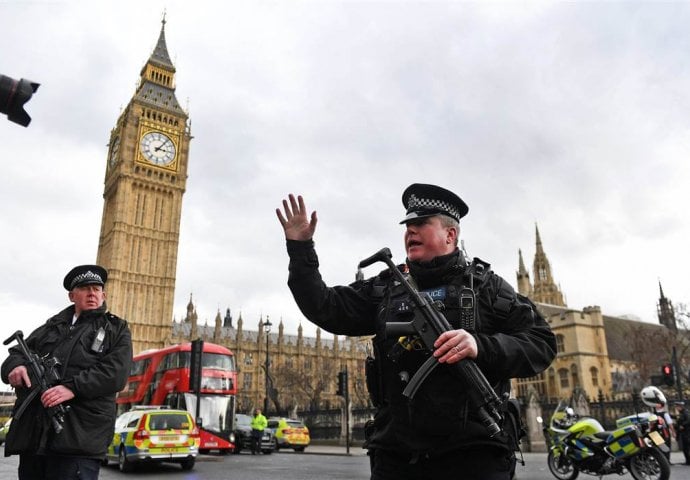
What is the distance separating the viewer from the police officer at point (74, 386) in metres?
3.66

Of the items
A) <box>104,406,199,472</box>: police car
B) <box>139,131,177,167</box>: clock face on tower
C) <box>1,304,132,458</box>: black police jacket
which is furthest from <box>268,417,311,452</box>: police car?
<box>139,131,177,167</box>: clock face on tower

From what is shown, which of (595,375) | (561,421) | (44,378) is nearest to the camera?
(44,378)

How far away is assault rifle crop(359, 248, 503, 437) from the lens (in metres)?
2.29

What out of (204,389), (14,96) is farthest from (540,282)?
(14,96)

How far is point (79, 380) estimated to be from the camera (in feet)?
12.3

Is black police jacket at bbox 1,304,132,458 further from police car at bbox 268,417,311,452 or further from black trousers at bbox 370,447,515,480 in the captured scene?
police car at bbox 268,417,311,452

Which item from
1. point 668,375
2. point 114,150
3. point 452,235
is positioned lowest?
point 668,375

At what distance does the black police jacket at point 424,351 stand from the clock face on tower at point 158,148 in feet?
216

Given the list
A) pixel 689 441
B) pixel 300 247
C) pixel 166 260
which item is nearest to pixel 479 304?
pixel 300 247

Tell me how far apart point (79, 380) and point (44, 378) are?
29cm

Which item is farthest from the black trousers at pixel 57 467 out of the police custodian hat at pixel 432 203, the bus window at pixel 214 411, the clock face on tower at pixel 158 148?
the clock face on tower at pixel 158 148

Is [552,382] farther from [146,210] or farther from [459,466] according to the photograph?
[459,466]

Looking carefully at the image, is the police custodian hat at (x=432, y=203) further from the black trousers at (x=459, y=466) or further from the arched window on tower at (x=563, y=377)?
the arched window on tower at (x=563, y=377)

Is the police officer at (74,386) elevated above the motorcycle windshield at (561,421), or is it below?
above
